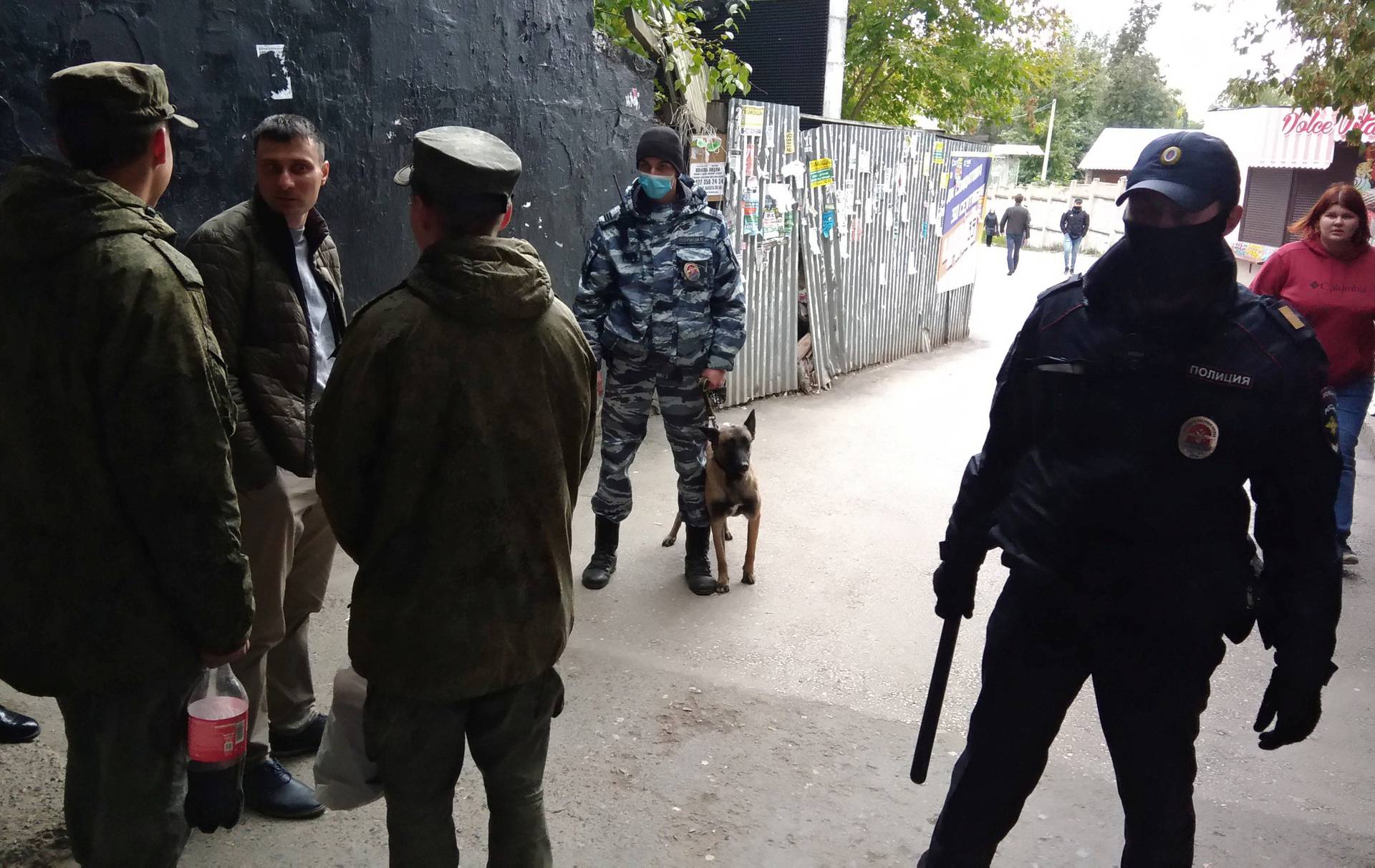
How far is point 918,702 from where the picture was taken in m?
4.22

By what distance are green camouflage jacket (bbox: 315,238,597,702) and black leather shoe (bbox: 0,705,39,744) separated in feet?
6.58

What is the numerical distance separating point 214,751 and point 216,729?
58 millimetres

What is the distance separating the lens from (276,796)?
316cm

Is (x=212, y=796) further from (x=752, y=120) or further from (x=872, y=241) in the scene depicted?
(x=872, y=241)

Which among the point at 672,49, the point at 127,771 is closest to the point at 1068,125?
the point at 672,49

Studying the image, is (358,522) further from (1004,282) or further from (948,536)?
(1004,282)

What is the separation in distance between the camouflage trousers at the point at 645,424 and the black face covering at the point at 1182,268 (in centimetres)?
295

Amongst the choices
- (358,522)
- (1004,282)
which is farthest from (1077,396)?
(1004,282)

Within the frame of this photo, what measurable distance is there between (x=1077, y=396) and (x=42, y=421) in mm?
2264

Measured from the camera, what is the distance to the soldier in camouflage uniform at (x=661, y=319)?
496 cm

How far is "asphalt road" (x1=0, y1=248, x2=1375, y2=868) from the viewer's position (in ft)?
10.5

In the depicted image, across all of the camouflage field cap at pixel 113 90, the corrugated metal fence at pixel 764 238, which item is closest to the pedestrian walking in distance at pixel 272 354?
the camouflage field cap at pixel 113 90

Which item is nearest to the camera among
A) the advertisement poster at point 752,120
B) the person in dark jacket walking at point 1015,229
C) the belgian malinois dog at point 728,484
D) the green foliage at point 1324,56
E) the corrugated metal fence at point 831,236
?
the belgian malinois dog at point 728,484

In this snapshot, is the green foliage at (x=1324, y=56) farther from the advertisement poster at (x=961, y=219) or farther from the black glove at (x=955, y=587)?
the black glove at (x=955, y=587)
